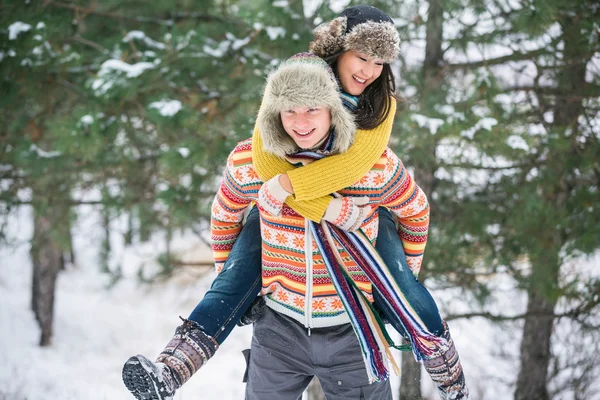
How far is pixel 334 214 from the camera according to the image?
1.96 m

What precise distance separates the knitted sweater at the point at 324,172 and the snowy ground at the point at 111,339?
9.73 ft

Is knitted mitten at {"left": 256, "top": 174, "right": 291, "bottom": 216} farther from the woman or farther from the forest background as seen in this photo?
the forest background

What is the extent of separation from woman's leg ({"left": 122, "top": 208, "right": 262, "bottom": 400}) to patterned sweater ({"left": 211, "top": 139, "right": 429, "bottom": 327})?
8 centimetres

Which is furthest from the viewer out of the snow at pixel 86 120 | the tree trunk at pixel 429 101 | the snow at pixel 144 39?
the snow at pixel 144 39

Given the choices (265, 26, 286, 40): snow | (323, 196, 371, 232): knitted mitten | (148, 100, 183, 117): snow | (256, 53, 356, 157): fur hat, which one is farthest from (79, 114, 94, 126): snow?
(323, 196, 371, 232): knitted mitten

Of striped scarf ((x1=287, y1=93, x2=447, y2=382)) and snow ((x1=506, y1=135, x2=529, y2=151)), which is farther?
snow ((x1=506, y1=135, x2=529, y2=151))

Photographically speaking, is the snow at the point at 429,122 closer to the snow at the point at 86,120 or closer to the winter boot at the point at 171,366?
the winter boot at the point at 171,366

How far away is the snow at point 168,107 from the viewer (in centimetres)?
389

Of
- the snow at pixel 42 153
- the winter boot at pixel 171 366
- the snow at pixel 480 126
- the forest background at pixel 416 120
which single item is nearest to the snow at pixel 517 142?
the forest background at pixel 416 120

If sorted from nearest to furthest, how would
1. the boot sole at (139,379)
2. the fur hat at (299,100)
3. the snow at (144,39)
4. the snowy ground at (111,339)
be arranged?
the boot sole at (139,379) → the fur hat at (299,100) → the snow at (144,39) → the snowy ground at (111,339)

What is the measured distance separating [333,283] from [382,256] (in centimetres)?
24

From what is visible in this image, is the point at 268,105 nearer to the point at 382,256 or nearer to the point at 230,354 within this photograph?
the point at 382,256

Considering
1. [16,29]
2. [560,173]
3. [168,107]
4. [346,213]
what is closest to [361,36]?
[346,213]

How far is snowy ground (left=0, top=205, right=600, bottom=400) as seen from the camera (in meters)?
6.92
